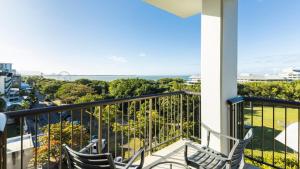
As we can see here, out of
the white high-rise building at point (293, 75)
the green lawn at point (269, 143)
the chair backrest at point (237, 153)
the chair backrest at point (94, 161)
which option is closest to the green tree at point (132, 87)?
the green lawn at point (269, 143)

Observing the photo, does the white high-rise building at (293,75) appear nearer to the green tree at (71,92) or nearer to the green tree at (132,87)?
the green tree at (132,87)

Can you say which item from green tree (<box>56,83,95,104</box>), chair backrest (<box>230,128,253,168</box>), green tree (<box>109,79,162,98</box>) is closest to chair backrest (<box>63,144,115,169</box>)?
chair backrest (<box>230,128,253,168</box>)

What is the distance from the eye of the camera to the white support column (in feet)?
9.58

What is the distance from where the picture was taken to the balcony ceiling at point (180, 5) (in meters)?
3.56

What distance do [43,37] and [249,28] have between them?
19654mm

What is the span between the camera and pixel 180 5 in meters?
Answer: 3.72

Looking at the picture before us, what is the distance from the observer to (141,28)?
19375 millimetres

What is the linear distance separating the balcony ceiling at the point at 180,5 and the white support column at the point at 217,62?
0.54 meters

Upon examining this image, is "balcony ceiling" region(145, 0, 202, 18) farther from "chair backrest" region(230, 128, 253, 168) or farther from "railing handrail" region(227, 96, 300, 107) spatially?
"chair backrest" region(230, 128, 253, 168)

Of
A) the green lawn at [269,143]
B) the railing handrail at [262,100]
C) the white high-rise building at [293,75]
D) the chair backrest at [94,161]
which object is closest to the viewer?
the chair backrest at [94,161]

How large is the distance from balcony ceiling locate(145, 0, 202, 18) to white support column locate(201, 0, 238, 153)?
0.54m

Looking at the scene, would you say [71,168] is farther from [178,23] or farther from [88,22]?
[88,22]

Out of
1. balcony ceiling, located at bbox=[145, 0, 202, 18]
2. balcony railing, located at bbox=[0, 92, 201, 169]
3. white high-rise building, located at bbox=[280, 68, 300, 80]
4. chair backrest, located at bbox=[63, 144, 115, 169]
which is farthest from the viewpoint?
white high-rise building, located at bbox=[280, 68, 300, 80]

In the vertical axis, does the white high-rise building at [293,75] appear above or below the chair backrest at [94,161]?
above
